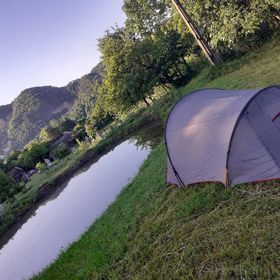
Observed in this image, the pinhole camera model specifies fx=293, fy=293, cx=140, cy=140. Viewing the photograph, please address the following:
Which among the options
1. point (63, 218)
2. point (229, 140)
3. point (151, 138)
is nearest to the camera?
point (229, 140)

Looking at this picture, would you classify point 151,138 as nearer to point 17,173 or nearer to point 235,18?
point 235,18

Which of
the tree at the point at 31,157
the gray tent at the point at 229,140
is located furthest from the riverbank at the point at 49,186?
the tree at the point at 31,157

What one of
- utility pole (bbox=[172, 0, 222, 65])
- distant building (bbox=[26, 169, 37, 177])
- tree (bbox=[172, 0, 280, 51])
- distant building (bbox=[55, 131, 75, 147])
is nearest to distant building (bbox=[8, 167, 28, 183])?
distant building (bbox=[26, 169, 37, 177])

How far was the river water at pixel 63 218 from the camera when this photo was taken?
13.4 m

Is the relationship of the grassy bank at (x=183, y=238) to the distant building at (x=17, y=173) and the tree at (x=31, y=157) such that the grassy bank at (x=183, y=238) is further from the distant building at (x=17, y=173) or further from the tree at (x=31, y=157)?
the tree at (x=31, y=157)

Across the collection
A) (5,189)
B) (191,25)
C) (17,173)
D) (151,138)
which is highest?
Answer: (191,25)

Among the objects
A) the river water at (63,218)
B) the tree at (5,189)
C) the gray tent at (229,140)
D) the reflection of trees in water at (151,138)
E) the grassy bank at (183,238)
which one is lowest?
the reflection of trees in water at (151,138)

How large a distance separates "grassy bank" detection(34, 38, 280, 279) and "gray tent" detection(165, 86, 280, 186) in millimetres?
370

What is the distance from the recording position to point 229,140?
7.41 m

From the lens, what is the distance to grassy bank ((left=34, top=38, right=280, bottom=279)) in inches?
203

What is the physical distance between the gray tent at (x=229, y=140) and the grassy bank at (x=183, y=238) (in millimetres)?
370

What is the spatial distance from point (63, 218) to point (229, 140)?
41.5 ft

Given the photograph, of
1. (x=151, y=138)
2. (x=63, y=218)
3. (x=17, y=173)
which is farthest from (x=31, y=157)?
(x=63, y=218)

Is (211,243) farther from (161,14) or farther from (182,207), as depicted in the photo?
(161,14)
